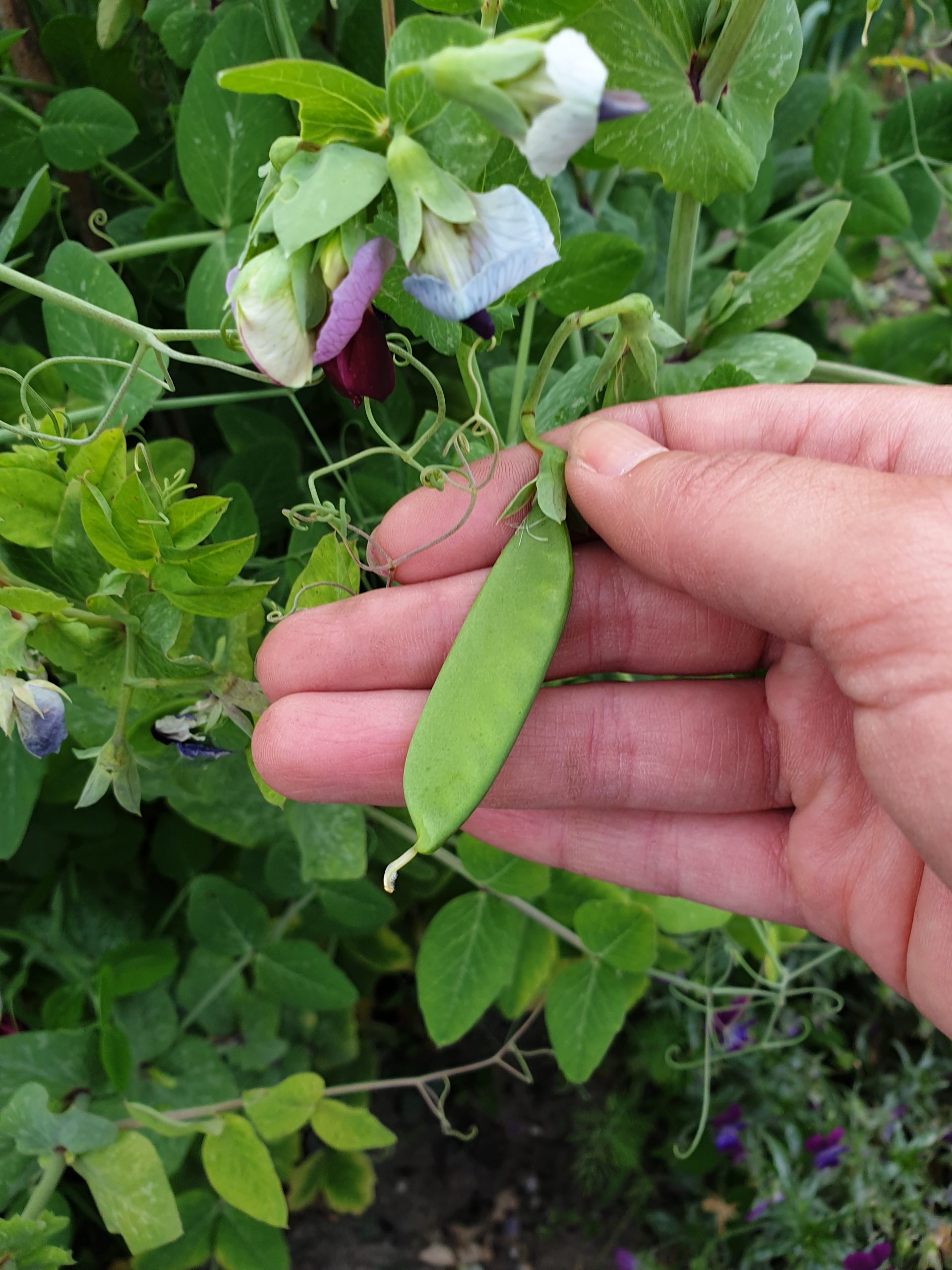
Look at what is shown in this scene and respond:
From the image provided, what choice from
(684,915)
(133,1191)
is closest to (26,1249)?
(133,1191)

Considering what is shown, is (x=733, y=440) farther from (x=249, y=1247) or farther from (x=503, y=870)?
(x=249, y=1247)

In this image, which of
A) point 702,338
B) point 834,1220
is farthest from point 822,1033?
point 702,338

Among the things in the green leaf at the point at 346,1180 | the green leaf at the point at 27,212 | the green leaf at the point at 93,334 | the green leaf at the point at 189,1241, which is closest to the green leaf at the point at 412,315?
the green leaf at the point at 93,334

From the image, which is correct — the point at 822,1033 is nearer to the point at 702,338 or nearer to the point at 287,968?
the point at 287,968

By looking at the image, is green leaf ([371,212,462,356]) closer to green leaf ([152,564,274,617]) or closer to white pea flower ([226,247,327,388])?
white pea flower ([226,247,327,388])

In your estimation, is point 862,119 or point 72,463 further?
point 862,119

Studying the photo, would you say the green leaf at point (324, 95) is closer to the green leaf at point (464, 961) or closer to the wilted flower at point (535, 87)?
the wilted flower at point (535, 87)
